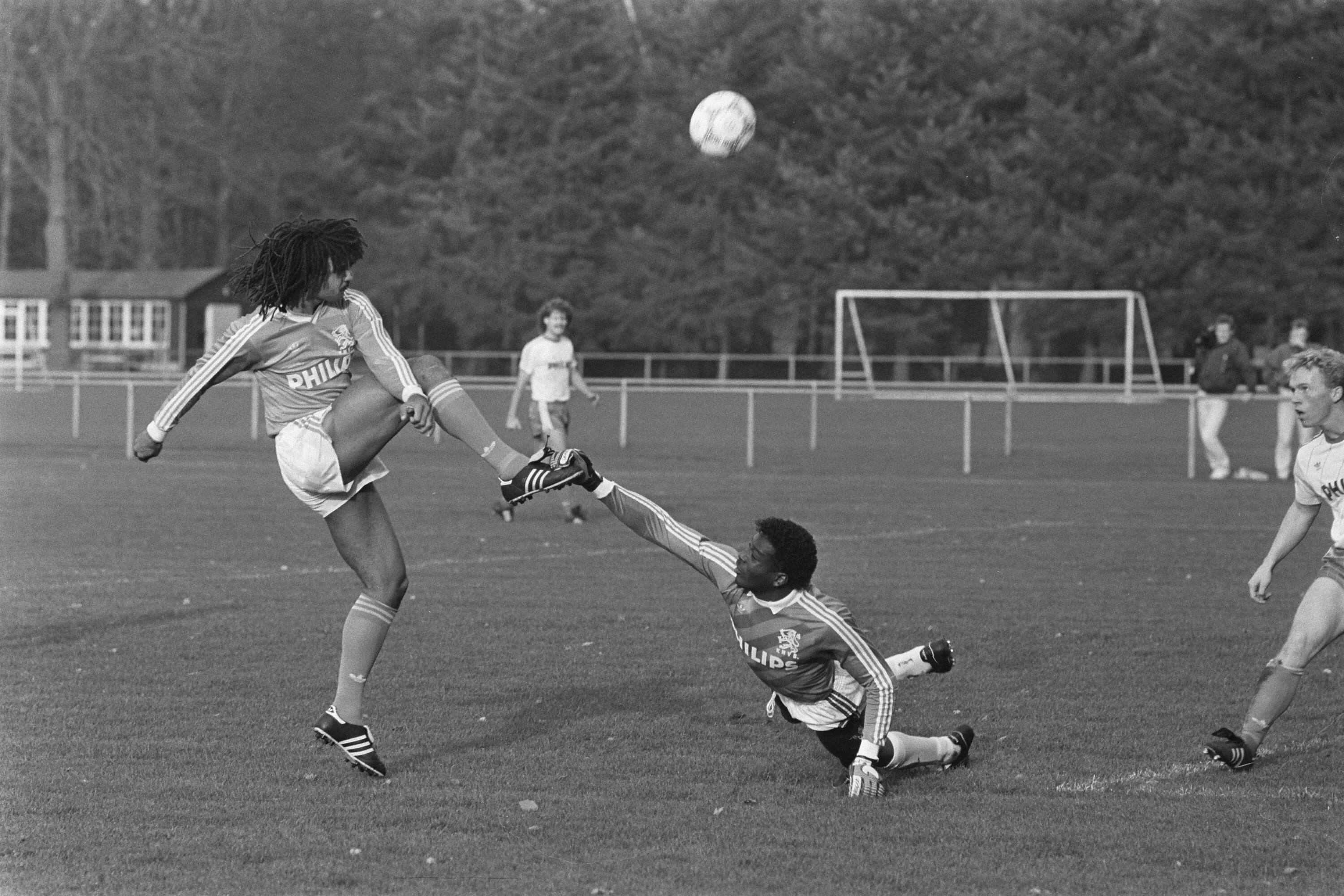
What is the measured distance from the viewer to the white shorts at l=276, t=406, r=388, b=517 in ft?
21.8

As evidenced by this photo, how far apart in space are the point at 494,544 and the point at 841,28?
38417 millimetres

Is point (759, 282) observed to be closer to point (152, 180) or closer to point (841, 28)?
point (841, 28)

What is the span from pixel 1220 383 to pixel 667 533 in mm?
17002

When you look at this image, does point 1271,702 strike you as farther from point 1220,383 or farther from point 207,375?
point 1220,383

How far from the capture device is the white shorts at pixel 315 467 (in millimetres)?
6641

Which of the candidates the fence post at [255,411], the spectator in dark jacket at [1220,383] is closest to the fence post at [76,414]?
the fence post at [255,411]

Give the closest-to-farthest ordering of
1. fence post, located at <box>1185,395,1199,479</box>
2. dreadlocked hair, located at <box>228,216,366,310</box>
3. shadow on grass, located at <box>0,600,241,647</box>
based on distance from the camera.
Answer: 1. dreadlocked hair, located at <box>228,216,366,310</box>
2. shadow on grass, located at <box>0,600,241,647</box>
3. fence post, located at <box>1185,395,1199,479</box>

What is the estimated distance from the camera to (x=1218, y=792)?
6.58m

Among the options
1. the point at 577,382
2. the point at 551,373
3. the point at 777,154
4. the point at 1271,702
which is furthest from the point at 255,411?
the point at 777,154

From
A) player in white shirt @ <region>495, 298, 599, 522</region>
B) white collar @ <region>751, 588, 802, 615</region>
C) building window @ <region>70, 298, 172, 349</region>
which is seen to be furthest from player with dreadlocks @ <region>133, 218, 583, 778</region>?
building window @ <region>70, 298, 172, 349</region>

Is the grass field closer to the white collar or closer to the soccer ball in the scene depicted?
the white collar

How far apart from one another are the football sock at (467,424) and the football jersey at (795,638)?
0.37 metres

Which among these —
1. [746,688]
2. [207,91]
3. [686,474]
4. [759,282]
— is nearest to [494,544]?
[746,688]

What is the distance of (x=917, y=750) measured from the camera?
672 cm
